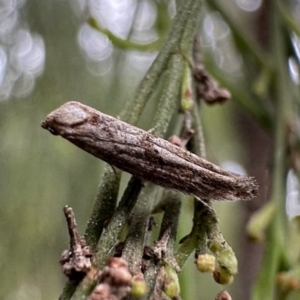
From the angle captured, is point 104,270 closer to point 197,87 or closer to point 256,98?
point 197,87

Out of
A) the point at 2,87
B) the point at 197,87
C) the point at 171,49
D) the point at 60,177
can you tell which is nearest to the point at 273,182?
the point at 197,87

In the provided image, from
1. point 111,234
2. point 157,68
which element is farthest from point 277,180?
point 111,234

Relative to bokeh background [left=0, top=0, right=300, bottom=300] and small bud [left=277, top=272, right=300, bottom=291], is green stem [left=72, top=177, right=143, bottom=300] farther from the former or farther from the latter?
bokeh background [left=0, top=0, right=300, bottom=300]

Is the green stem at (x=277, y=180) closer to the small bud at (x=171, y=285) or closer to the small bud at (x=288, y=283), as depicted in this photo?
the small bud at (x=288, y=283)

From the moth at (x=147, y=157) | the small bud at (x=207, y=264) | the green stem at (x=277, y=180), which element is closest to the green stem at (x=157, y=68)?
the moth at (x=147, y=157)

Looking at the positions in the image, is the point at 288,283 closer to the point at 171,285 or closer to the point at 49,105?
the point at 171,285

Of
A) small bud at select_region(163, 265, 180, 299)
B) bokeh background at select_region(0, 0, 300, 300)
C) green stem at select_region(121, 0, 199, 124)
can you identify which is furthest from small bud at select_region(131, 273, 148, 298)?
bokeh background at select_region(0, 0, 300, 300)
